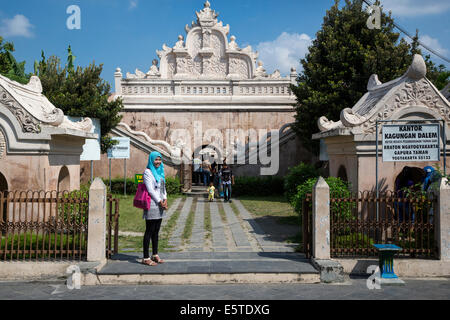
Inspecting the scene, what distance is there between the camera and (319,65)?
15781 mm

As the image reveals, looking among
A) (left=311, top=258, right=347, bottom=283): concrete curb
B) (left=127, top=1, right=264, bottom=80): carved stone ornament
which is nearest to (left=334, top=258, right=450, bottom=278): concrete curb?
(left=311, top=258, right=347, bottom=283): concrete curb

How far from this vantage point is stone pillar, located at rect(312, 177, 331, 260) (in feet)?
21.1

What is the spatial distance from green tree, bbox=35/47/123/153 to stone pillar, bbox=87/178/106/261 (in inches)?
437

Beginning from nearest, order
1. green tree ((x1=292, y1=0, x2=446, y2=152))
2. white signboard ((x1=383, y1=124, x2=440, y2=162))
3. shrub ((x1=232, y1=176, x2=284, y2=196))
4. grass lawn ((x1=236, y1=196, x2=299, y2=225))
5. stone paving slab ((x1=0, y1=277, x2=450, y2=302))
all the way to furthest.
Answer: stone paving slab ((x1=0, y1=277, x2=450, y2=302)) < white signboard ((x1=383, y1=124, x2=440, y2=162)) < grass lawn ((x1=236, y1=196, x2=299, y2=225)) < green tree ((x1=292, y1=0, x2=446, y2=152)) < shrub ((x1=232, y1=176, x2=284, y2=196))

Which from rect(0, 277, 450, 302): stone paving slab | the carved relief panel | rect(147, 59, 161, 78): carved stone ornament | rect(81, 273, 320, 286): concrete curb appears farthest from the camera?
the carved relief panel

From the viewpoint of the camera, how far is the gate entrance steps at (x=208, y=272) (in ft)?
19.6

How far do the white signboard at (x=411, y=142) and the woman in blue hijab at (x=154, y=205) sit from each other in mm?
4153

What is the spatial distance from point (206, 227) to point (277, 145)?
10.9 m

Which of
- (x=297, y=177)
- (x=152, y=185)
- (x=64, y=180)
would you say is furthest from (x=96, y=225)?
(x=297, y=177)

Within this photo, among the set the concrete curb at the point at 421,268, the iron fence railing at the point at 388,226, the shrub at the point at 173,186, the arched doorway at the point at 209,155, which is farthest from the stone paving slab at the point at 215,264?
the arched doorway at the point at 209,155

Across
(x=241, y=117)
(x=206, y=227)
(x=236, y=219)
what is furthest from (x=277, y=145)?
(x=206, y=227)

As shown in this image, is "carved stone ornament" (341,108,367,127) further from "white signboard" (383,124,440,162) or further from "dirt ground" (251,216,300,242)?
"dirt ground" (251,216,300,242)

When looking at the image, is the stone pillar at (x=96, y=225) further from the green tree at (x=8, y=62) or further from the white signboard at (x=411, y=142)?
the green tree at (x=8, y=62)

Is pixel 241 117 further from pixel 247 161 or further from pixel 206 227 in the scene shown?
pixel 206 227
